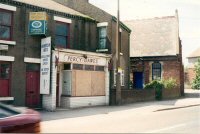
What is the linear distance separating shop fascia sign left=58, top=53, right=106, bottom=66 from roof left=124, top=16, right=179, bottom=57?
42.0 ft

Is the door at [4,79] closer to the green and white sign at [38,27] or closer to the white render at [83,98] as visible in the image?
the green and white sign at [38,27]

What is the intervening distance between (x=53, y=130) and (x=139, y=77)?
2400 cm

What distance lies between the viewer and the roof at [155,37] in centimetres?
3431

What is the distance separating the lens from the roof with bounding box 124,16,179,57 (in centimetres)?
3431

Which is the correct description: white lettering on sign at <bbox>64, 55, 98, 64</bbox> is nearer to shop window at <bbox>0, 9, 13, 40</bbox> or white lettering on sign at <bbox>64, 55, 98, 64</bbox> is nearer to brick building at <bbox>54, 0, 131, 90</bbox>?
brick building at <bbox>54, 0, 131, 90</bbox>

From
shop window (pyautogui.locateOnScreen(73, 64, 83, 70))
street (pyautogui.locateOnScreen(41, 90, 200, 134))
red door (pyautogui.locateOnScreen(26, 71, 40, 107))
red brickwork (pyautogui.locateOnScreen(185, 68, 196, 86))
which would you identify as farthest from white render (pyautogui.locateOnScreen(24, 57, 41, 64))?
red brickwork (pyautogui.locateOnScreen(185, 68, 196, 86))

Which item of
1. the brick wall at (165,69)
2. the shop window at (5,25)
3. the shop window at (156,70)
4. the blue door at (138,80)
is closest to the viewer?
the shop window at (5,25)

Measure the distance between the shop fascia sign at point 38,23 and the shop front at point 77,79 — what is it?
1.55m

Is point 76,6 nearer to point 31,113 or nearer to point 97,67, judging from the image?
point 97,67

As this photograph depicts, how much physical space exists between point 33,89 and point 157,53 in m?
17.9

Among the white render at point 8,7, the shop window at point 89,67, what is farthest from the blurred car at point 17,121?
the shop window at point 89,67

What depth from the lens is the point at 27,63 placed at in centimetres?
1970

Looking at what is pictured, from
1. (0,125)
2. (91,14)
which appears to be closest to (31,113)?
(0,125)

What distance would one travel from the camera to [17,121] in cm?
719
